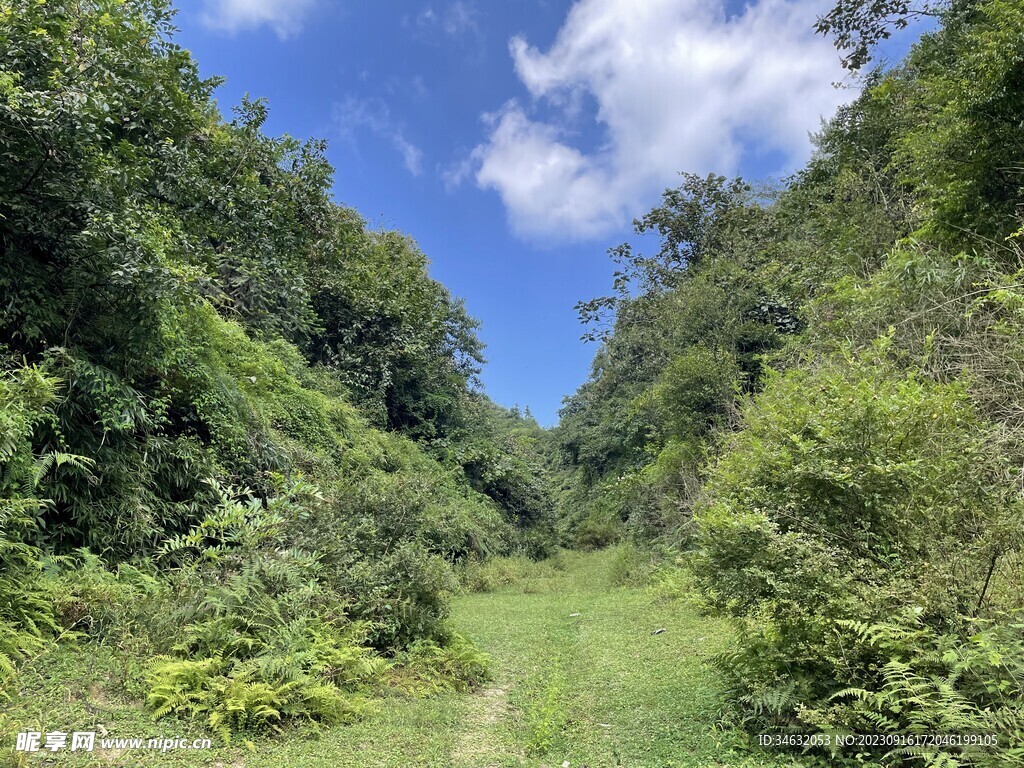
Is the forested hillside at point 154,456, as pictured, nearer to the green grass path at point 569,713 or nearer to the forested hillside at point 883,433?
the green grass path at point 569,713

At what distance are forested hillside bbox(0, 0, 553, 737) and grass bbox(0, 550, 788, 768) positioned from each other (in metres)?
0.30

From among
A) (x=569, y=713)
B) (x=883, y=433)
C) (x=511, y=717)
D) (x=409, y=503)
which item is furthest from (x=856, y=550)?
(x=409, y=503)

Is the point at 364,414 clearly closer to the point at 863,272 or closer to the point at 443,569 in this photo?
the point at 443,569

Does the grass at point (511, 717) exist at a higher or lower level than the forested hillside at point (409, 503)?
lower

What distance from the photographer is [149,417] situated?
7.21 meters

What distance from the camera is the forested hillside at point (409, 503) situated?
415cm

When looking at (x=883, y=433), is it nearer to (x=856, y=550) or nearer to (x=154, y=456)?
(x=856, y=550)

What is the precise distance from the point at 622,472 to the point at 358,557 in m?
22.1

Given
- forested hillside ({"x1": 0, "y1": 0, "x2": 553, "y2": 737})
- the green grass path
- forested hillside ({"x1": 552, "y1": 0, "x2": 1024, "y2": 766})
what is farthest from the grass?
forested hillside ({"x1": 552, "y1": 0, "x2": 1024, "y2": 766})

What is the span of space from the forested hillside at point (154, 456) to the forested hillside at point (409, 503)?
0.04 m

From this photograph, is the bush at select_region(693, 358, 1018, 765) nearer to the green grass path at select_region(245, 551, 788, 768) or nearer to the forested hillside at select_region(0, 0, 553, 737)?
the green grass path at select_region(245, 551, 788, 768)

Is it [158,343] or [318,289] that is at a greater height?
[318,289]

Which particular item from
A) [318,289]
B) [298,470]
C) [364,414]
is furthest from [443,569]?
[318,289]

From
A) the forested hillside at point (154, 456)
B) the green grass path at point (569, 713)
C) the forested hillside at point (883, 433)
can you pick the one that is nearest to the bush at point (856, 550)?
the forested hillside at point (883, 433)
